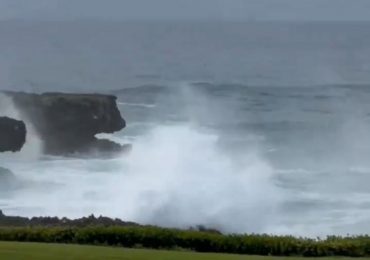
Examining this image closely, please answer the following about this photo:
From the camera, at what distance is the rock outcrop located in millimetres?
41272

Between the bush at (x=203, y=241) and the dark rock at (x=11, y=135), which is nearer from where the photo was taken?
the bush at (x=203, y=241)

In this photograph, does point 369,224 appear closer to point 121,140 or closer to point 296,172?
point 296,172

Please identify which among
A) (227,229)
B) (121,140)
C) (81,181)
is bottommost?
(227,229)

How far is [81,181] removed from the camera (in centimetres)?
3491

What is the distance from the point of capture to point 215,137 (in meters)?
47.8

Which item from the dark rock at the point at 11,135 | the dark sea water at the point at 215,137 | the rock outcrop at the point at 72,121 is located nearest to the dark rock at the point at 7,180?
the dark sea water at the point at 215,137

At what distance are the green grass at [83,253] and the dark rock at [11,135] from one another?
2795cm

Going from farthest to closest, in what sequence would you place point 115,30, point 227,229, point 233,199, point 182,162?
point 115,30, point 182,162, point 233,199, point 227,229

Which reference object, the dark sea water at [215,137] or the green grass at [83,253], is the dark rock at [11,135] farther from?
the green grass at [83,253]

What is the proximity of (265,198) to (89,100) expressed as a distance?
14.5 meters

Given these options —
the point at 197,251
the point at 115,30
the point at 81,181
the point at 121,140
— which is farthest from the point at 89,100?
the point at 115,30

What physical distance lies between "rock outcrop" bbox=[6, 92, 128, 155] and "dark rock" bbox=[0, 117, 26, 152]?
91cm

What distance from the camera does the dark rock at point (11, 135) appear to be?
40450 mm

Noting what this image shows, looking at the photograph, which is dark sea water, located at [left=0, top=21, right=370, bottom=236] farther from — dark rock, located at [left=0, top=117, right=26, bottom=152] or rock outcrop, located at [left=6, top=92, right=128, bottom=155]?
rock outcrop, located at [left=6, top=92, right=128, bottom=155]
